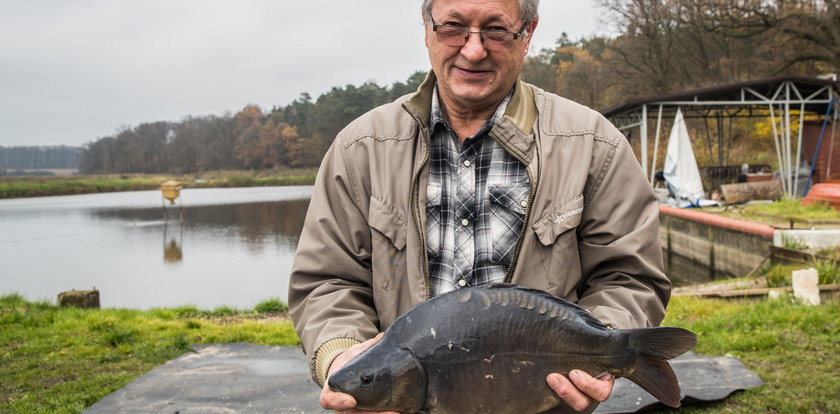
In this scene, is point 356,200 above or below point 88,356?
above

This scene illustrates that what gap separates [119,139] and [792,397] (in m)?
117

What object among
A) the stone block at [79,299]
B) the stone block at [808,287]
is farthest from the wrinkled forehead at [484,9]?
the stone block at [79,299]

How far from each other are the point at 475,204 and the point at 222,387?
4.16m

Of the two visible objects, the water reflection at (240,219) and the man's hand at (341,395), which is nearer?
the man's hand at (341,395)

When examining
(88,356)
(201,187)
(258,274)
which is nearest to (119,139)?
(201,187)

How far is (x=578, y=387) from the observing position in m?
1.90

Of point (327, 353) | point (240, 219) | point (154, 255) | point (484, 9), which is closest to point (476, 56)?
point (484, 9)

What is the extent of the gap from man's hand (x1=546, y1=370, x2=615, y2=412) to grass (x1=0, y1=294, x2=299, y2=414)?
4.76 m

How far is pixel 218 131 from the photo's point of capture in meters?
93.8

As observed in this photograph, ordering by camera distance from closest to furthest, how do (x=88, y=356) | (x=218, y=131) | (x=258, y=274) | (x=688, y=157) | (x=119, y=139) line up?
(x=88, y=356)
(x=258, y=274)
(x=688, y=157)
(x=218, y=131)
(x=119, y=139)

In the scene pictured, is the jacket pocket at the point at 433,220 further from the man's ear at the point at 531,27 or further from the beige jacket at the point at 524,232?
the man's ear at the point at 531,27

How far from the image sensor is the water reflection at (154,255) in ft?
51.6

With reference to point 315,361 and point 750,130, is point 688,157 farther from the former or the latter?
point 315,361

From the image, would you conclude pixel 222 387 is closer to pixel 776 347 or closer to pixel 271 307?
pixel 776 347
